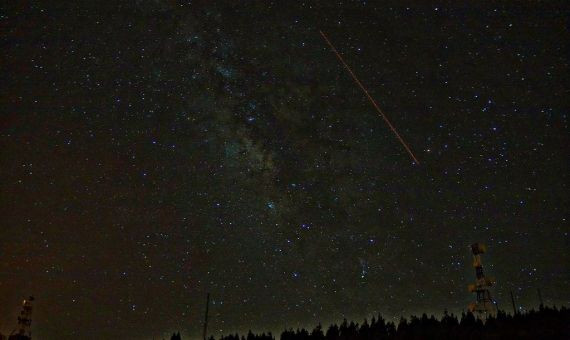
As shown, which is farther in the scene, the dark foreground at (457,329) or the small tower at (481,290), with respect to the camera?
the small tower at (481,290)

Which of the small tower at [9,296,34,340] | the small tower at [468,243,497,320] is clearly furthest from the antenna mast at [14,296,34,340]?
the small tower at [468,243,497,320]

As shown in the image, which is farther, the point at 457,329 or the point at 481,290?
the point at 481,290

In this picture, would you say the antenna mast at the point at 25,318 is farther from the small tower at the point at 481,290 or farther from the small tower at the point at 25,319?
the small tower at the point at 481,290

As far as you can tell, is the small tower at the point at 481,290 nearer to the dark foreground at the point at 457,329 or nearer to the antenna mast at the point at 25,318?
the dark foreground at the point at 457,329

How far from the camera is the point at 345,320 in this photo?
72.9 ft

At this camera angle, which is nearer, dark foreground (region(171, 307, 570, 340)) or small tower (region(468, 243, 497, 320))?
dark foreground (region(171, 307, 570, 340))

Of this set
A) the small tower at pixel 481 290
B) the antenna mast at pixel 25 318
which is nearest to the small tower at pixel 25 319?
the antenna mast at pixel 25 318

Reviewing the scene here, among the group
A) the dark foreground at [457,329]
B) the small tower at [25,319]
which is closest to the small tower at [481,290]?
the dark foreground at [457,329]

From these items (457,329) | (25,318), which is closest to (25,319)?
(25,318)

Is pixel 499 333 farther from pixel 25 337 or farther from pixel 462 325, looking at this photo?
pixel 25 337

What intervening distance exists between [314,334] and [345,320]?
201 centimetres

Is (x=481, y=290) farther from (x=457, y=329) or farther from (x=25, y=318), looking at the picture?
(x=25, y=318)

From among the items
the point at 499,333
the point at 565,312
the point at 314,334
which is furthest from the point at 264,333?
the point at 565,312

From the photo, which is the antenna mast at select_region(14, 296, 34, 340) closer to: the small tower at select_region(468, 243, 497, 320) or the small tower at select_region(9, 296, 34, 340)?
the small tower at select_region(9, 296, 34, 340)
